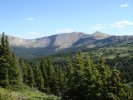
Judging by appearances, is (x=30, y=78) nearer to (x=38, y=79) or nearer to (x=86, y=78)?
(x=38, y=79)

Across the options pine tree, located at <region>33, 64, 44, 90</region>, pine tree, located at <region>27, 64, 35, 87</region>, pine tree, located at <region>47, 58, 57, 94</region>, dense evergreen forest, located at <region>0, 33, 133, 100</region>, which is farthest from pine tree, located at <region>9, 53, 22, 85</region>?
pine tree, located at <region>47, 58, 57, 94</region>

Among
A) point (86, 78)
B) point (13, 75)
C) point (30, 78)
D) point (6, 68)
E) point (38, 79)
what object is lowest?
point (38, 79)

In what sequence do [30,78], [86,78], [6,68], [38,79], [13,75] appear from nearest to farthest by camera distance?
[86,78]
[6,68]
[13,75]
[30,78]
[38,79]

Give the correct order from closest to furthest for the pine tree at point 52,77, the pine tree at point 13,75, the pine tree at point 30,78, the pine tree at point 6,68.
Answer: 1. the pine tree at point 6,68
2. the pine tree at point 13,75
3. the pine tree at point 30,78
4. the pine tree at point 52,77

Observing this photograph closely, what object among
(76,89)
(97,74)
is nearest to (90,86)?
(97,74)

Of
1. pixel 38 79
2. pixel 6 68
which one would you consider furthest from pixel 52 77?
pixel 6 68

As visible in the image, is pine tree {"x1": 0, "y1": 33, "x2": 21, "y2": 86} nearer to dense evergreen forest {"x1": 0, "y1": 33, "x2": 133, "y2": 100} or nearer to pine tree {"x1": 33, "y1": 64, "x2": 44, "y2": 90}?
dense evergreen forest {"x1": 0, "y1": 33, "x2": 133, "y2": 100}

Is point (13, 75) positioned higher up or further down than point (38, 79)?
higher up

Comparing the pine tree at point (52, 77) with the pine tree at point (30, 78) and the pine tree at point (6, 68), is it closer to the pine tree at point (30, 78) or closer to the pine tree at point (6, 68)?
the pine tree at point (30, 78)

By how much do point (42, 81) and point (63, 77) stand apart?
11105mm

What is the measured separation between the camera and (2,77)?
63.3m

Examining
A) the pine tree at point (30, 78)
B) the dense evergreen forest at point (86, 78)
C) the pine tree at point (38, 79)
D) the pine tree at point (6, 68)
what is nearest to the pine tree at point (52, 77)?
the pine tree at point (38, 79)

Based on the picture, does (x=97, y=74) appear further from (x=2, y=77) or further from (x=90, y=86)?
(x=2, y=77)

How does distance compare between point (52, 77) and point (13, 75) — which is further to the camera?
point (52, 77)
